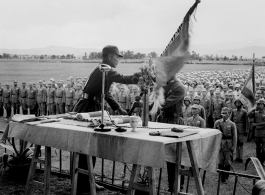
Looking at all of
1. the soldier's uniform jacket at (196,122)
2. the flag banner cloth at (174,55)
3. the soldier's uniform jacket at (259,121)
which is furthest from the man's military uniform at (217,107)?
the flag banner cloth at (174,55)

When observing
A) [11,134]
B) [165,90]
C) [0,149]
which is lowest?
[0,149]

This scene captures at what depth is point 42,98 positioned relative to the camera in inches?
723

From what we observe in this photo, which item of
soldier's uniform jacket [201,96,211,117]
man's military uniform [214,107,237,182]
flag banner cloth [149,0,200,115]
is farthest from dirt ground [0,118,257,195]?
soldier's uniform jacket [201,96,211,117]

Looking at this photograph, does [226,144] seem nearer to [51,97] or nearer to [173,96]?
[173,96]

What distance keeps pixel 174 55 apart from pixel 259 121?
6.10 m

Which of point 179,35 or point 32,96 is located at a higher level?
point 179,35

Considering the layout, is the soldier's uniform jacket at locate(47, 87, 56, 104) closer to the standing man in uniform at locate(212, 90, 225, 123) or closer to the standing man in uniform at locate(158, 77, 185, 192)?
the standing man in uniform at locate(212, 90, 225, 123)

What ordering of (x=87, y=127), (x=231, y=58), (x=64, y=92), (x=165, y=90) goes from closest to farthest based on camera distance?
1. (x=87, y=127)
2. (x=165, y=90)
3. (x=64, y=92)
4. (x=231, y=58)

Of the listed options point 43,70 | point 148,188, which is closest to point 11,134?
point 148,188

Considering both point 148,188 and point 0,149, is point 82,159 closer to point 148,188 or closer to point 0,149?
point 148,188

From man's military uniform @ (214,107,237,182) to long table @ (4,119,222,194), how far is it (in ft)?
10.5

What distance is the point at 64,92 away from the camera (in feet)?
58.5

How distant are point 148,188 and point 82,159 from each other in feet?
6.25

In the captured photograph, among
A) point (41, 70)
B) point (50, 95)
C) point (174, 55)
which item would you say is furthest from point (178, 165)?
point (41, 70)
